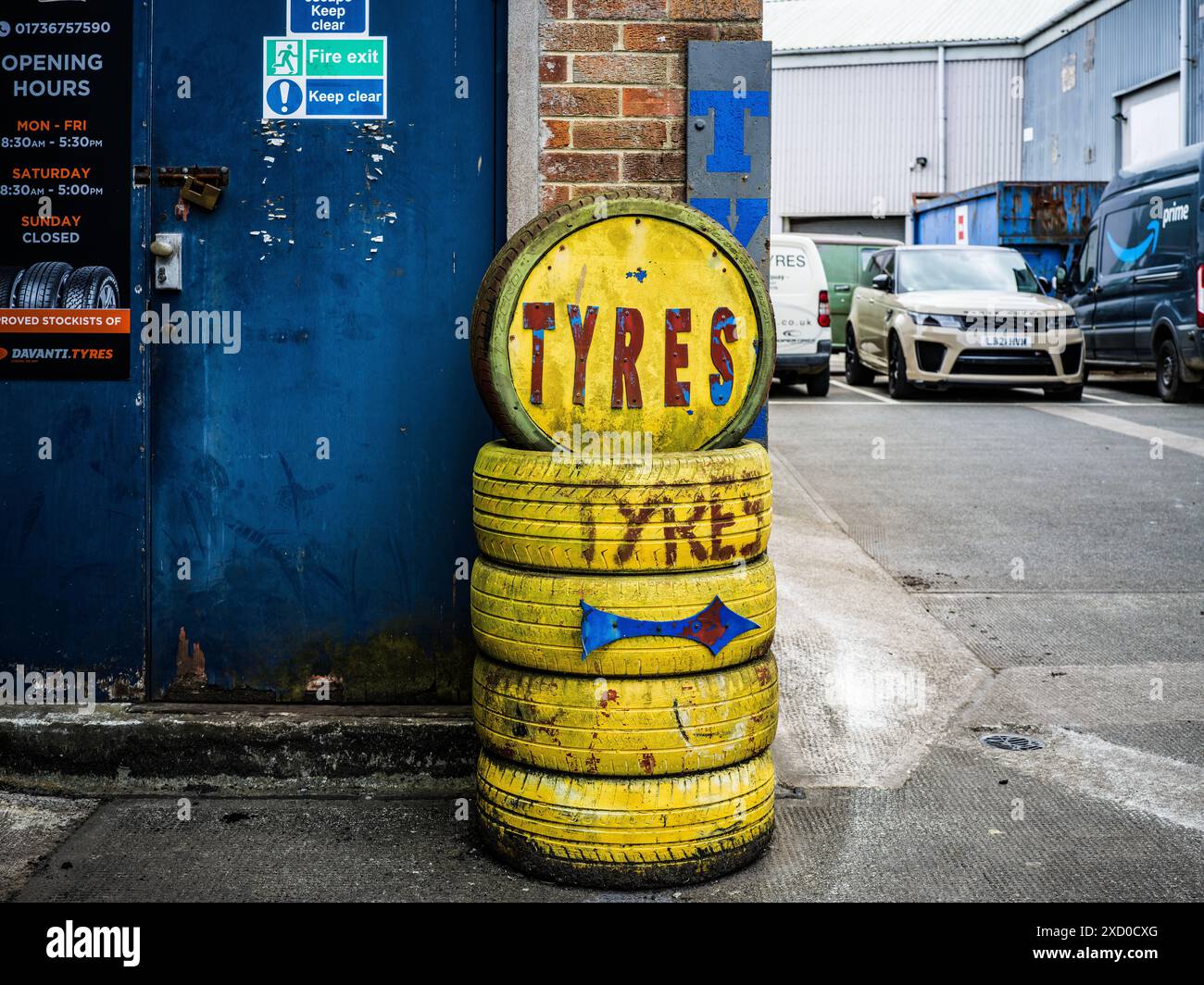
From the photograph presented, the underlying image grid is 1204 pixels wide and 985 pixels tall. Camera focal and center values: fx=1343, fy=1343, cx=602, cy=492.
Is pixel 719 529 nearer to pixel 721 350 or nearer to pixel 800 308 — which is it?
pixel 721 350

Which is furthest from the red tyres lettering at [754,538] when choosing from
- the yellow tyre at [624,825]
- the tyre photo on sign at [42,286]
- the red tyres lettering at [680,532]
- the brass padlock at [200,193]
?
the tyre photo on sign at [42,286]

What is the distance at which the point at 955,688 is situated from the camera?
516 centimetres

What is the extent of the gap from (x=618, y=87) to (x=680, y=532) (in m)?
1.55

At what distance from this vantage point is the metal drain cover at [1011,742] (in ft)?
14.9

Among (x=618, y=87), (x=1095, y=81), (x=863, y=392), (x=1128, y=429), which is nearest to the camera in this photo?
(x=618, y=87)

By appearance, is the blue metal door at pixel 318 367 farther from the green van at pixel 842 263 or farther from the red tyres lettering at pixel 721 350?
the green van at pixel 842 263

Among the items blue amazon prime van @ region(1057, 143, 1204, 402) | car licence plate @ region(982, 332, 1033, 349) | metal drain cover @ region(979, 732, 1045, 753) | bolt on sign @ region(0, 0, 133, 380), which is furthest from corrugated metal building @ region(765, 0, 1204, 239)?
bolt on sign @ region(0, 0, 133, 380)

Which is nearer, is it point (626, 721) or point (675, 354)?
point (626, 721)

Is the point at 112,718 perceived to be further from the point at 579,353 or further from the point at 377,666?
the point at 579,353

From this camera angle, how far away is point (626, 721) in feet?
10.9

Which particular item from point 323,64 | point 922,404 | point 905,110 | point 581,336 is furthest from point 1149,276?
point 905,110

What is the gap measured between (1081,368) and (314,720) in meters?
12.6

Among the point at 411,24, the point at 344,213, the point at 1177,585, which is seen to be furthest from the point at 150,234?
the point at 1177,585

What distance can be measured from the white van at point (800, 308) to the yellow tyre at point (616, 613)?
38.7 feet
